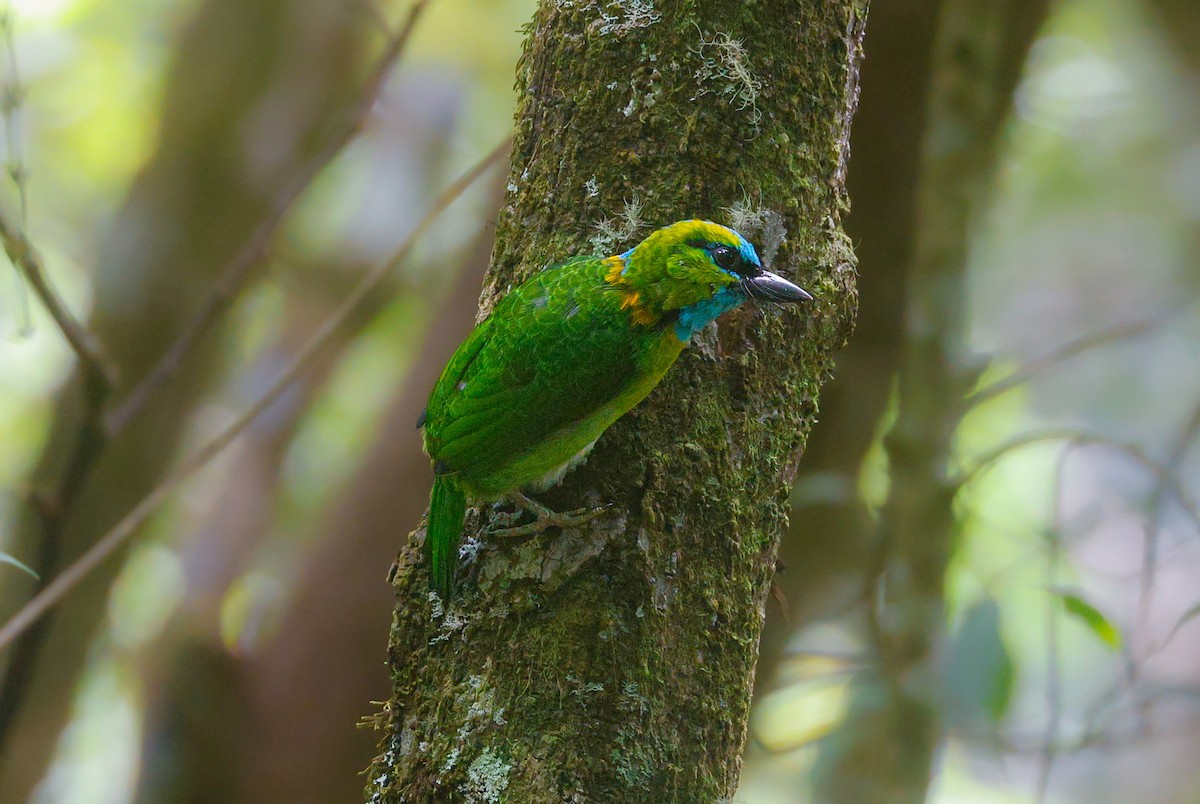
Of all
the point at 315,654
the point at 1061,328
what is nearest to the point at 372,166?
the point at 315,654

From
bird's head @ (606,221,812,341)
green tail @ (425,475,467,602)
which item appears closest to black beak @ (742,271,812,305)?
bird's head @ (606,221,812,341)

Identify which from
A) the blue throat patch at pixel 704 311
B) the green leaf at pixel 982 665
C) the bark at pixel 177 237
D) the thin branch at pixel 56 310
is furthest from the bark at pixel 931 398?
the bark at pixel 177 237

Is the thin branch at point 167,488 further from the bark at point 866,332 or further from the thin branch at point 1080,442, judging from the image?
the thin branch at point 1080,442

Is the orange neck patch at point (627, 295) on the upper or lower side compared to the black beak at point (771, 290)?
upper

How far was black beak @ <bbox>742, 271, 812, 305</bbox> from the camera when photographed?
5.62ft

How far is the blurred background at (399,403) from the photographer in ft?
10.3

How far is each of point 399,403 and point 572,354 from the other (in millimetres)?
2402

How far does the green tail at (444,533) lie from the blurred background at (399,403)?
2.94 ft

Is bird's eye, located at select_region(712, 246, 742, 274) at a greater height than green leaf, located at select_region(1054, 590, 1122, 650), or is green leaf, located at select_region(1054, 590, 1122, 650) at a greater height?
bird's eye, located at select_region(712, 246, 742, 274)

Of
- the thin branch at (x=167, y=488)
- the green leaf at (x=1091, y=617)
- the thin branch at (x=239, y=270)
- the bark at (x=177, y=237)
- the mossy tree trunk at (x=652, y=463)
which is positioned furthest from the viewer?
the bark at (x=177, y=237)

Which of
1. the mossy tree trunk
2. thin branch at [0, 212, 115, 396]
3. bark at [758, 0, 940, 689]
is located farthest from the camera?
bark at [758, 0, 940, 689]

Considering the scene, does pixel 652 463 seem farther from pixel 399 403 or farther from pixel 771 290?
pixel 399 403

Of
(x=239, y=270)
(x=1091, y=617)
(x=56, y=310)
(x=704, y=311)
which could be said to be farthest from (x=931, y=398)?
(x=56, y=310)

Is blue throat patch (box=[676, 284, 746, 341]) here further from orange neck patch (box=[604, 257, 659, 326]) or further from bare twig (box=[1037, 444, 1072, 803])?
bare twig (box=[1037, 444, 1072, 803])
